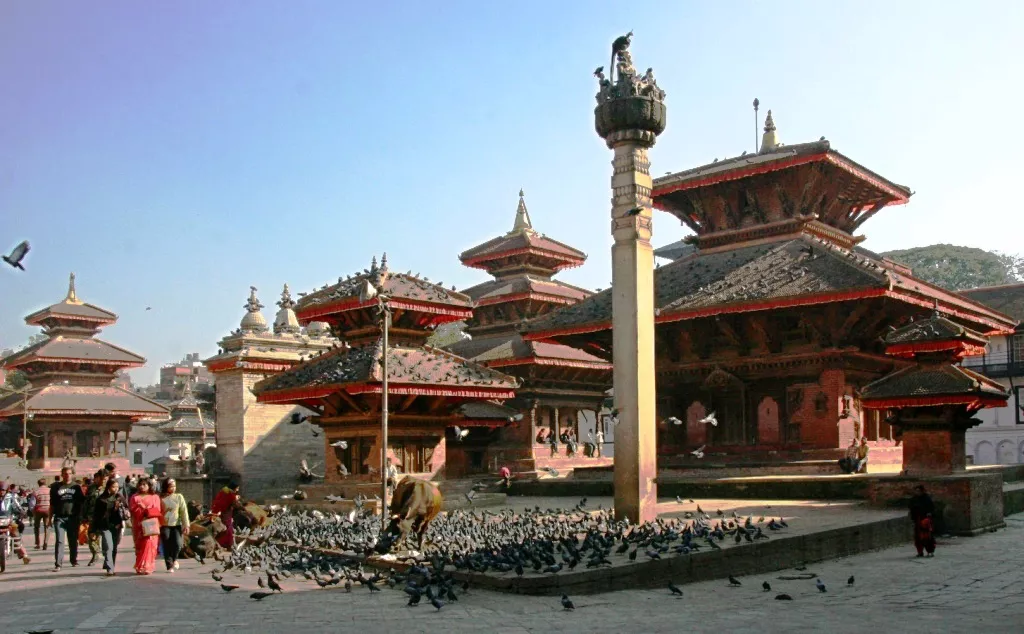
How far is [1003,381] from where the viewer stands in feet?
175

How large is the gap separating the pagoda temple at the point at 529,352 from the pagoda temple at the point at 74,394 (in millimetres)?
25134

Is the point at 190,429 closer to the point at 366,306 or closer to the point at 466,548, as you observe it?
the point at 366,306

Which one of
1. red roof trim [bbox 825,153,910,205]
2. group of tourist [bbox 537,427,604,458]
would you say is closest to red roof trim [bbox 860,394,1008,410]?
red roof trim [bbox 825,153,910,205]

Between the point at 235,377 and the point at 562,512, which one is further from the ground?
the point at 235,377

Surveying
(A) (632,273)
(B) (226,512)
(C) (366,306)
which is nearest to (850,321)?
(A) (632,273)

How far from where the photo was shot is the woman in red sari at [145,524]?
1561cm

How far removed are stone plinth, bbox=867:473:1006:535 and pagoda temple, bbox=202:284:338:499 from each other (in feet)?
67.4

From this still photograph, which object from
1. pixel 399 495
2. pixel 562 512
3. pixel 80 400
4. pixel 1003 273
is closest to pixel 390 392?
pixel 562 512

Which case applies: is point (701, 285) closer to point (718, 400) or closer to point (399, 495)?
point (718, 400)

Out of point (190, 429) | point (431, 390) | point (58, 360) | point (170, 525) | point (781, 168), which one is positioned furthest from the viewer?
point (58, 360)

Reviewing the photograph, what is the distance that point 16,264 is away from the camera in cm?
1302

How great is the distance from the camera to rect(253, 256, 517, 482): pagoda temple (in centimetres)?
2520

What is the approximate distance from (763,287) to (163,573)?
16.0 m

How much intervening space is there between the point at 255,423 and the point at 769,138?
2005cm
